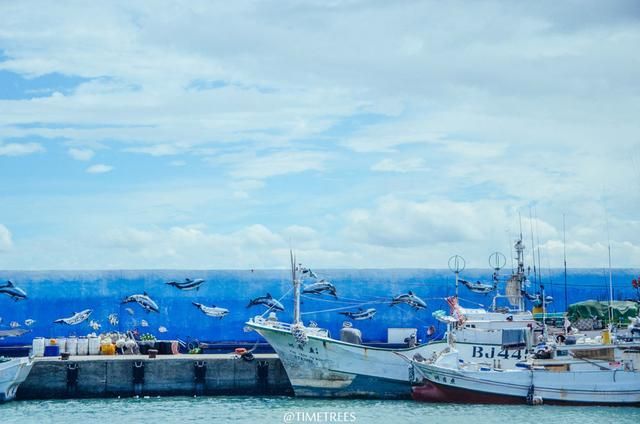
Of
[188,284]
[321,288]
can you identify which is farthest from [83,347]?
[321,288]

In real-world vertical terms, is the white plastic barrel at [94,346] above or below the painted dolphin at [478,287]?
below

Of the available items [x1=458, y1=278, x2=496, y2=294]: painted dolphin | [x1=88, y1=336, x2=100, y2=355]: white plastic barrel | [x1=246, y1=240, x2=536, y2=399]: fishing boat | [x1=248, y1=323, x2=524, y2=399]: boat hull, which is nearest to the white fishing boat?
[x1=88, y1=336, x2=100, y2=355]: white plastic barrel

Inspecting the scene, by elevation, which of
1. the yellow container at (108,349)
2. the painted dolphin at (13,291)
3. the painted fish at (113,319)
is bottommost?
the yellow container at (108,349)

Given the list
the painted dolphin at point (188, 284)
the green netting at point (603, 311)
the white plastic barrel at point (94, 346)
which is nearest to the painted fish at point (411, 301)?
the green netting at point (603, 311)

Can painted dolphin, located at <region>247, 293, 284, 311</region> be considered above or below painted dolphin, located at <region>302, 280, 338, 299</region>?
below

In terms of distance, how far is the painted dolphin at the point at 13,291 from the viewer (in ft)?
148

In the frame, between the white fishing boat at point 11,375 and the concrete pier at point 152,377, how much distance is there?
0.94 m

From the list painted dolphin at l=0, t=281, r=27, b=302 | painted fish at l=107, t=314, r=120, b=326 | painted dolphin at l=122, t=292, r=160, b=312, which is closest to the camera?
painted fish at l=107, t=314, r=120, b=326

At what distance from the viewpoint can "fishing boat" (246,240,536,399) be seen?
36.1m

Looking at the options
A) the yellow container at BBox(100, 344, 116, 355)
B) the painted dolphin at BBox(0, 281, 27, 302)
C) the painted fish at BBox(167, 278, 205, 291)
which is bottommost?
the yellow container at BBox(100, 344, 116, 355)

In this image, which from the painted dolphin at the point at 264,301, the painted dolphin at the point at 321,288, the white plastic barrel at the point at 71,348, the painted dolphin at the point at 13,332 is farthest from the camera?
the painted dolphin at the point at 264,301

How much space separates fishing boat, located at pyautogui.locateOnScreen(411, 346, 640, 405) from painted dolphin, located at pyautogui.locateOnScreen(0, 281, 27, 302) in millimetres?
21313

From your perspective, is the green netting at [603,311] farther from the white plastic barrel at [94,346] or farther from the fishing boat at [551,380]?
the white plastic barrel at [94,346]

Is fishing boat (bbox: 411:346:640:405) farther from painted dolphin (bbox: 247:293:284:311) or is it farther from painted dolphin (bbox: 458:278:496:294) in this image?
painted dolphin (bbox: 247:293:284:311)
